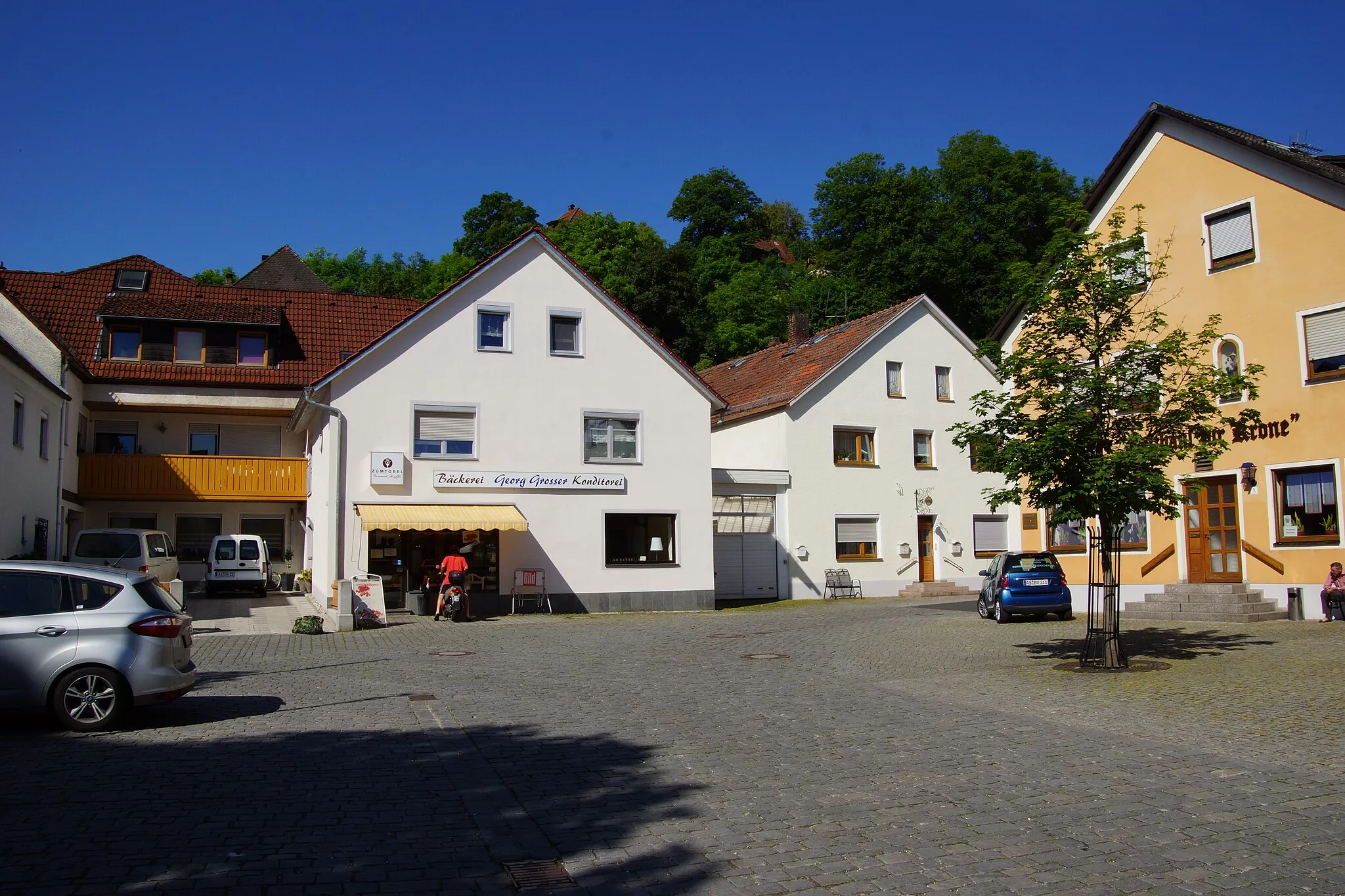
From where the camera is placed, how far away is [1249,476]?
71.7 ft

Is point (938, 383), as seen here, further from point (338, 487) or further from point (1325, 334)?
point (338, 487)

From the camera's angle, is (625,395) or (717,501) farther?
(717,501)

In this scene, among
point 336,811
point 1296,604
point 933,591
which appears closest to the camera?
point 336,811

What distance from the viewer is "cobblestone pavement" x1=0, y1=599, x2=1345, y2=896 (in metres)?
5.96

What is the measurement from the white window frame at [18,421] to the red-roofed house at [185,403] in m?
7.47

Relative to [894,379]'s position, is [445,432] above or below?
below

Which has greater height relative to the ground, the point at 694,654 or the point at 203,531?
the point at 203,531

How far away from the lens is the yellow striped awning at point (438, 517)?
24.9m

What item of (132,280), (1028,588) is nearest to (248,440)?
(132,280)

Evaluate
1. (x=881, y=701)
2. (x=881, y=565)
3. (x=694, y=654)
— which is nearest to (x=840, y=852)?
(x=881, y=701)

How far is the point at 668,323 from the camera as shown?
5516cm

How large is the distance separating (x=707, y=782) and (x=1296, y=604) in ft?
56.6

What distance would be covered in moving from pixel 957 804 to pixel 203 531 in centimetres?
3316

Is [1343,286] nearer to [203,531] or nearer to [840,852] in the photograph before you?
[840,852]
